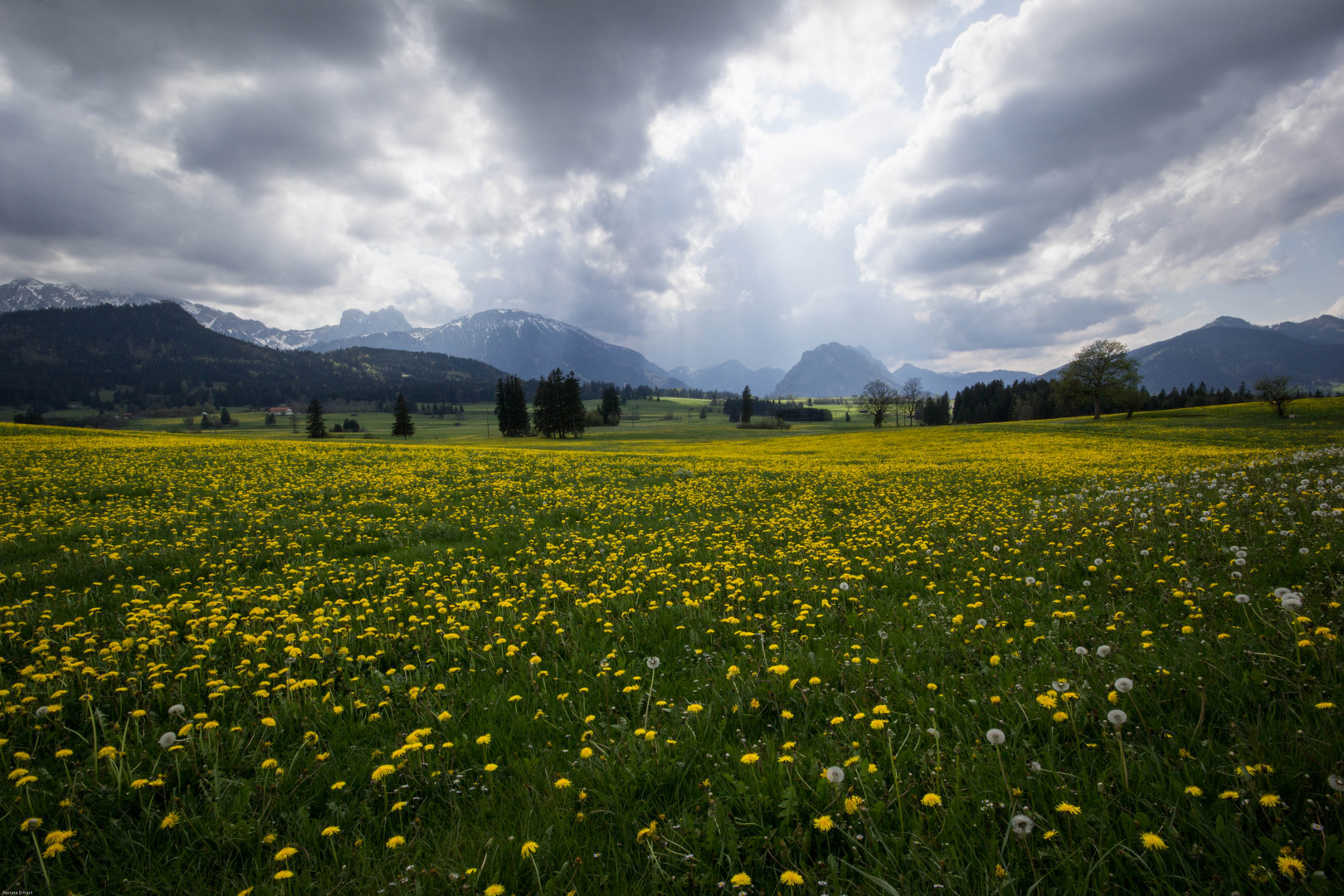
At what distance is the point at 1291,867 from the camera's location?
1.94 meters

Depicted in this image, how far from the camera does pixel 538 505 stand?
14.0 meters

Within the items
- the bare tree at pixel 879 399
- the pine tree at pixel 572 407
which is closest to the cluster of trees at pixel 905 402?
the bare tree at pixel 879 399

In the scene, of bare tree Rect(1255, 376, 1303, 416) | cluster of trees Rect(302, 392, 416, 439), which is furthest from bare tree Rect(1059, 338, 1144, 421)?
cluster of trees Rect(302, 392, 416, 439)

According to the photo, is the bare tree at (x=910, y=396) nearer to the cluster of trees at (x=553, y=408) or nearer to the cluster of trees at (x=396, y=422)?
the cluster of trees at (x=553, y=408)

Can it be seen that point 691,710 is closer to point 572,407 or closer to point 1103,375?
point 572,407

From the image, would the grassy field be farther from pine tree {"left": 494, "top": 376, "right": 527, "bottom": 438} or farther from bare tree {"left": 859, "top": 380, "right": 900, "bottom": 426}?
bare tree {"left": 859, "top": 380, "right": 900, "bottom": 426}

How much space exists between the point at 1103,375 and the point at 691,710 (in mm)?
90862

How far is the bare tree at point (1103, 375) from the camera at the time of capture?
226ft

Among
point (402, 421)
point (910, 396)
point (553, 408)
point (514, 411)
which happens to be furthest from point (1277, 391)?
point (402, 421)

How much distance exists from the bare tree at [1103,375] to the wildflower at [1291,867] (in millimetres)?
86123

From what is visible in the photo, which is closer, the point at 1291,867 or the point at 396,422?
the point at 1291,867

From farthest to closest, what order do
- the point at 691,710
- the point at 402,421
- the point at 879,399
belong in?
1. the point at 879,399
2. the point at 402,421
3. the point at 691,710

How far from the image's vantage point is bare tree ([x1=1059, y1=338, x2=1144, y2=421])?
68.9m

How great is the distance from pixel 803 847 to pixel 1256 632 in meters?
4.41
